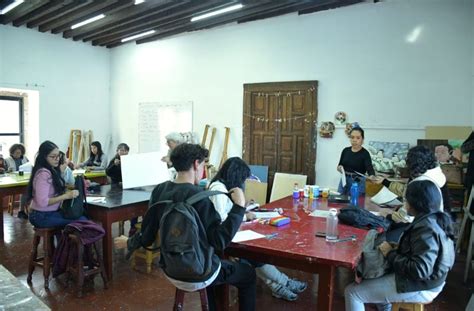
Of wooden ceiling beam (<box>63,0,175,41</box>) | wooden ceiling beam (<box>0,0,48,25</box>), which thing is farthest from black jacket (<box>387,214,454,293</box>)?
wooden ceiling beam (<box>0,0,48,25</box>)

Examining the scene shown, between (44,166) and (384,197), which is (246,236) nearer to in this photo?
(384,197)

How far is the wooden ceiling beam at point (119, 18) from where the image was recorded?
5386mm

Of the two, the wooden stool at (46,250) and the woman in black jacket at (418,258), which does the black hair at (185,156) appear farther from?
the wooden stool at (46,250)

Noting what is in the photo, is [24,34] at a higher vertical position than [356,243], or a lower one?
higher

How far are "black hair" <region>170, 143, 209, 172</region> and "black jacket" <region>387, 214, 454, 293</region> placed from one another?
44.3 inches

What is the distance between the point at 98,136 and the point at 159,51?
7.61ft

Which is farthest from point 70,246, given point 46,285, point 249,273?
point 249,273

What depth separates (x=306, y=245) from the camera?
2100mm

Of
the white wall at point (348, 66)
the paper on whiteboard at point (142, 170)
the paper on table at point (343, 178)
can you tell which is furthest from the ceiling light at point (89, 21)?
the paper on table at point (343, 178)

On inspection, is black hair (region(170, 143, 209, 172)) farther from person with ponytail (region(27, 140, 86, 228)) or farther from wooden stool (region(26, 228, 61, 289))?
wooden stool (region(26, 228, 61, 289))

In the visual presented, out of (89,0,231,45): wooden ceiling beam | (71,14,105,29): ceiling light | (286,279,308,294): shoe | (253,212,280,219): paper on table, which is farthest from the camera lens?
(71,14,105,29): ceiling light

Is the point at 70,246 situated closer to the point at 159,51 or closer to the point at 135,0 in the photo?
the point at 135,0

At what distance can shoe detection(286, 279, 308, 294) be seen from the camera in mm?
3063

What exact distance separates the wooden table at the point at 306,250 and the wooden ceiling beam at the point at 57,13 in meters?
4.47
